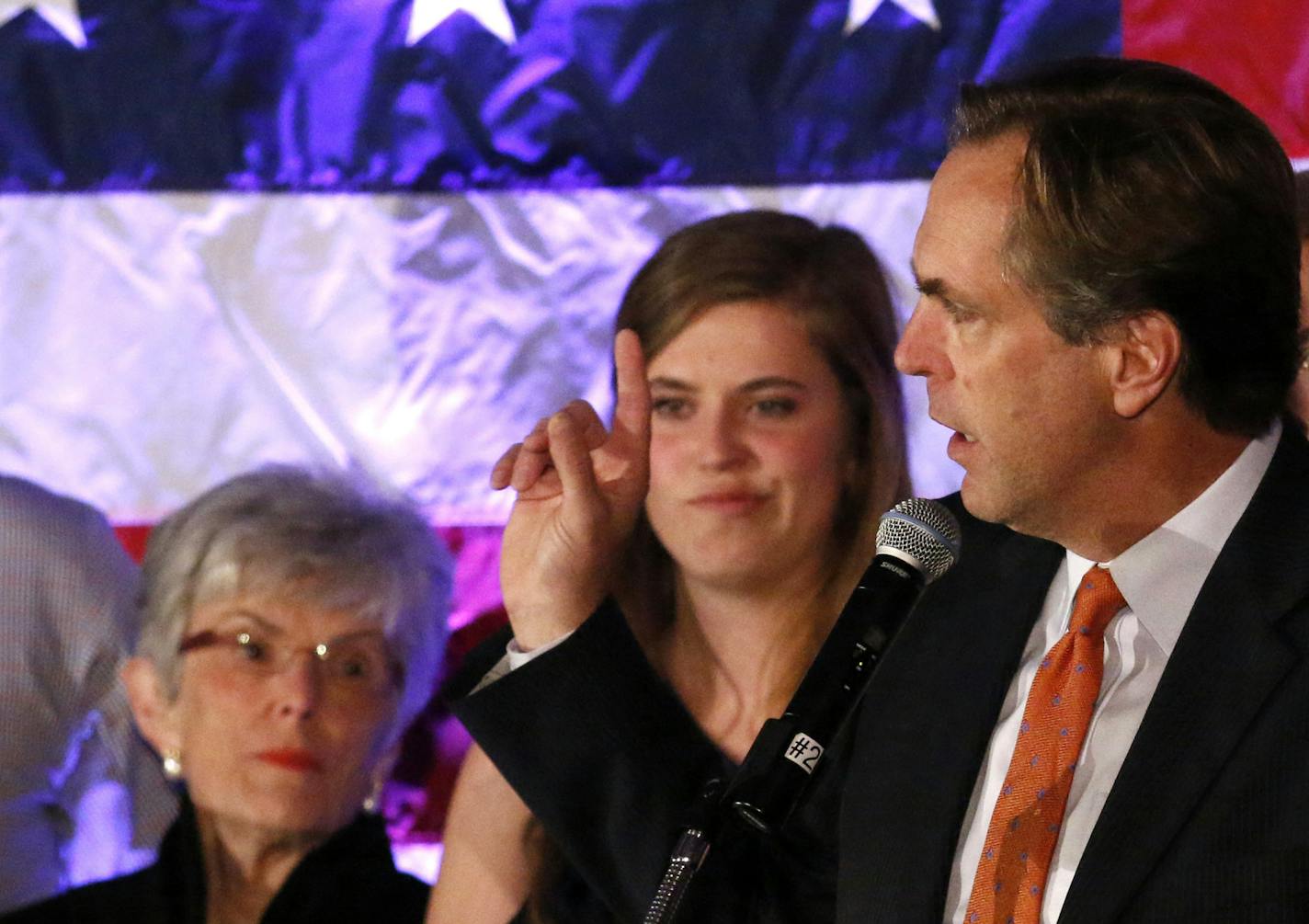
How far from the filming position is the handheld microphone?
3.41 feet

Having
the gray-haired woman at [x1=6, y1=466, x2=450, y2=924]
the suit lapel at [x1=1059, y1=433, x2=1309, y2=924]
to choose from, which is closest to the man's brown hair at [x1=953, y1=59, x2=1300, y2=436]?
the suit lapel at [x1=1059, y1=433, x2=1309, y2=924]

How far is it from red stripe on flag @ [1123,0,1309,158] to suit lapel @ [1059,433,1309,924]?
1.30 m

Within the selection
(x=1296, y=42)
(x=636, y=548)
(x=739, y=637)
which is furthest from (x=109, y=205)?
(x=1296, y=42)

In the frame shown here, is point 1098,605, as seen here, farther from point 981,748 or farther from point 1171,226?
point 1171,226

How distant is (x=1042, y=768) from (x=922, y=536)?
291 mm

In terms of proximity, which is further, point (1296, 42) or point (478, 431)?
point (478, 431)

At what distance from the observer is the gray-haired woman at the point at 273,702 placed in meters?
2.20

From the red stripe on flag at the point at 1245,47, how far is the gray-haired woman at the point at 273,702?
4.39ft

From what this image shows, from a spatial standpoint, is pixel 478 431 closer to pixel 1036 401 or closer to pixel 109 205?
pixel 109 205

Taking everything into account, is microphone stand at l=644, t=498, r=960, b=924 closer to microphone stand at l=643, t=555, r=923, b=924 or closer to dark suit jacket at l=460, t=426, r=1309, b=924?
microphone stand at l=643, t=555, r=923, b=924

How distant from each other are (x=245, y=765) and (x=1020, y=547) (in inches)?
45.1

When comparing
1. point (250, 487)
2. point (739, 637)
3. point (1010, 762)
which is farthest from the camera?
point (250, 487)

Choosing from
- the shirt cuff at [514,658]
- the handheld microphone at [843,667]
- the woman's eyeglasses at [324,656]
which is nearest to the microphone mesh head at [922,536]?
the handheld microphone at [843,667]

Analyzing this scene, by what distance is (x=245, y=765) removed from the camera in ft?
7.22
